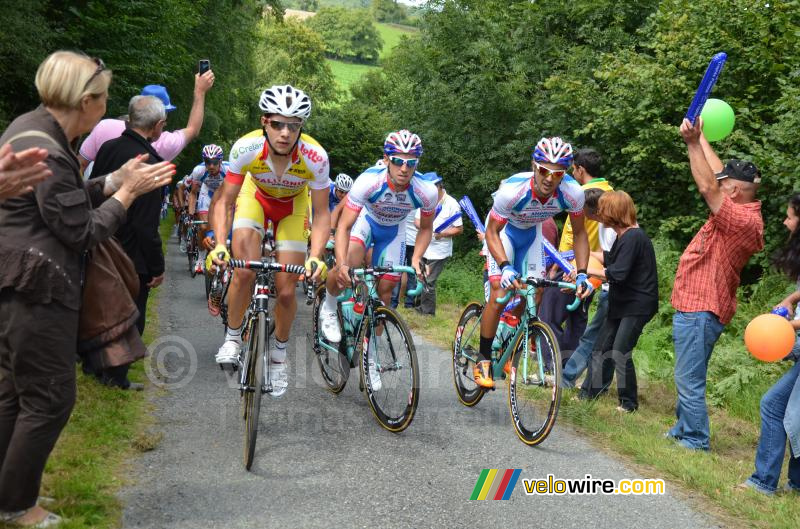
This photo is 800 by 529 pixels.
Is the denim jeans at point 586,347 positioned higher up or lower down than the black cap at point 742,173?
lower down

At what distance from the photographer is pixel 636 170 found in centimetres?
1512

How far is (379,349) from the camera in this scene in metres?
6.67

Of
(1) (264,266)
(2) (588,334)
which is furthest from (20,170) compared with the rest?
(2) (588,334)

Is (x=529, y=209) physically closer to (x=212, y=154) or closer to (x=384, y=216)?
(x=384, y=216)

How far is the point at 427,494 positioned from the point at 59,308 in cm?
256

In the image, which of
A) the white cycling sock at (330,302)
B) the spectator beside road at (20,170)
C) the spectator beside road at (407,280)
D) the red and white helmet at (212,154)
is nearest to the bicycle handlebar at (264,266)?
the white cycling sock at (330,302)

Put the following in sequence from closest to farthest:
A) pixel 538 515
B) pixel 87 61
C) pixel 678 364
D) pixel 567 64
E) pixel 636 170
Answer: pixel 87 61 → pixel 538 515 → pixel 678 364 → pixel 636 170 → pixel 567 64

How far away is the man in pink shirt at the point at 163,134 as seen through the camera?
7.01 meters

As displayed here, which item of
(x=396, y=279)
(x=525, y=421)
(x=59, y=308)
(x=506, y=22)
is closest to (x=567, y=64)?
(x=506, y=22)

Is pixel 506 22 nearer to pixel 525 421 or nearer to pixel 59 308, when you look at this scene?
pixel 525 421

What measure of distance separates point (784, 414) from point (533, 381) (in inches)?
72.3

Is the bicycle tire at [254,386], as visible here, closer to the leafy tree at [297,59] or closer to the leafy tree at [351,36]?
the leafy tree at [297,59]

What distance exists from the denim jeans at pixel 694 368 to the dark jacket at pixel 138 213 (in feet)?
14.6

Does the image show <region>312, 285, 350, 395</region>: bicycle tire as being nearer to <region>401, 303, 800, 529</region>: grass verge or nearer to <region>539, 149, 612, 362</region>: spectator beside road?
<region>401, 303, 800, 529</region>: grass verge
